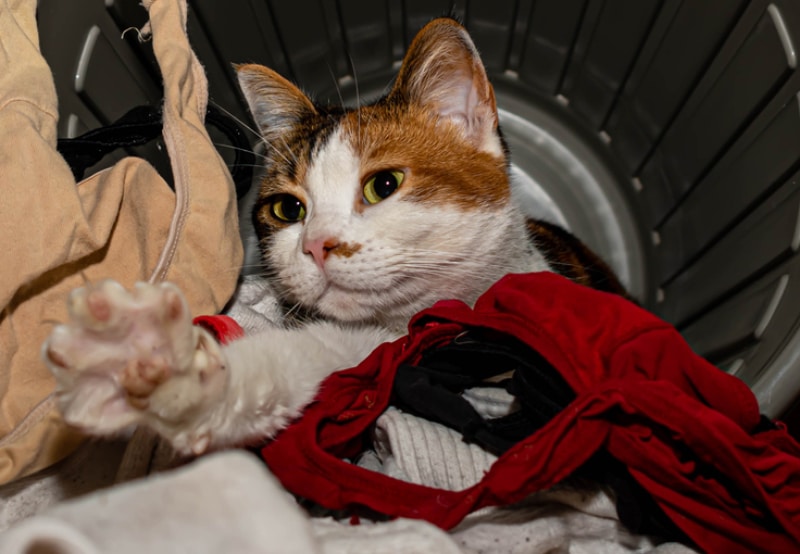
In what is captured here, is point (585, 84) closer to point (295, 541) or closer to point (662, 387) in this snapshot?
point (662, 387)

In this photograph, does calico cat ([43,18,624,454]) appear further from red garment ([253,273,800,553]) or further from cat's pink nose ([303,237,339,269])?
red garment ([253,273,800,553])

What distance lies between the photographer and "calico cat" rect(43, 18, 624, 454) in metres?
0.55

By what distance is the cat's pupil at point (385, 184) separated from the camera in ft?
3.31

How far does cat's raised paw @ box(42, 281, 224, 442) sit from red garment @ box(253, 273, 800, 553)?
0.85 feet

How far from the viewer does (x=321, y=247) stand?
0.91 m

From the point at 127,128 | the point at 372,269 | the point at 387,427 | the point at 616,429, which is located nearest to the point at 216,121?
the point at 127,128

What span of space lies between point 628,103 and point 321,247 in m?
1.08

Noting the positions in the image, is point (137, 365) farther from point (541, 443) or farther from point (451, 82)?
point (451, 82)

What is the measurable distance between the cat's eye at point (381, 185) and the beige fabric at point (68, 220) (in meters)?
0.32

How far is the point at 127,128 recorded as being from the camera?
110 centimetres

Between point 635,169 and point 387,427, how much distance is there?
121 centimetres

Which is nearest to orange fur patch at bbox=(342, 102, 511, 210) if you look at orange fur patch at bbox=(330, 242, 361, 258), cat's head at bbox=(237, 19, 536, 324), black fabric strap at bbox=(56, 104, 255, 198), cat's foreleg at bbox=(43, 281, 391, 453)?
cat's head at bbox=(237, 19, 536, 324)

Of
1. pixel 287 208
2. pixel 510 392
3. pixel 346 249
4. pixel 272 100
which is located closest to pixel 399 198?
pixel 346 249

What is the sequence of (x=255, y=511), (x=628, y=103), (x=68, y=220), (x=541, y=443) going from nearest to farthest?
(x=255, y=511)
(x=541, y=443)
(x=68, y=220)
(x=628, y=103)
